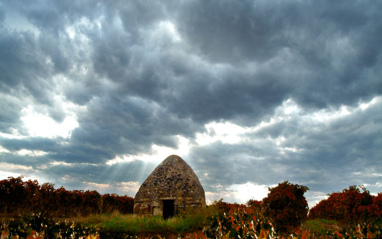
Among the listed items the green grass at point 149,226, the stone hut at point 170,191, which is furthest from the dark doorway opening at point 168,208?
the green grass at point 149,226

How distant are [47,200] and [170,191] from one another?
425 inches

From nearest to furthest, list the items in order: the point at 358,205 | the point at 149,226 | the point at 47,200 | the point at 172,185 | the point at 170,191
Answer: the point at 149,226 < the point at 358,205 < the point at 170,191 < the point at 172,185 < the point at 47,200

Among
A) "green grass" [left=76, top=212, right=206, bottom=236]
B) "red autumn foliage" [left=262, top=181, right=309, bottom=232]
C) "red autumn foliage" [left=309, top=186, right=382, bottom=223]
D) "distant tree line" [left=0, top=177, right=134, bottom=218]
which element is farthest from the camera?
"distant tree line" [left=0, top=177, right=134, bottom=218]

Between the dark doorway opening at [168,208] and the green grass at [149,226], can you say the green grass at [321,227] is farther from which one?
the dark doorway opening at [168,208]

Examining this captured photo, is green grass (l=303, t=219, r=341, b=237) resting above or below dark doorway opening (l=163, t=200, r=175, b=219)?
below

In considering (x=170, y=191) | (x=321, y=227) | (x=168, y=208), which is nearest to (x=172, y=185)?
(x=170, y=191)

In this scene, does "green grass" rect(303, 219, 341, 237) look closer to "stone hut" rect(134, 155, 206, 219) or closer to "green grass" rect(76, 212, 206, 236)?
"green grass" rect(76, 212, 206, 236)

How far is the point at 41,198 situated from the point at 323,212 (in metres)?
28.8

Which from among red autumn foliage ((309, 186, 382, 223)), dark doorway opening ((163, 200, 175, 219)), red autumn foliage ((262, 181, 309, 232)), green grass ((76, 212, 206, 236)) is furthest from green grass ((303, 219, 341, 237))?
dark doorway opening ((163, 200, 175, 219))

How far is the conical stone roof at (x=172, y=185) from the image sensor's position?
64.2 ft

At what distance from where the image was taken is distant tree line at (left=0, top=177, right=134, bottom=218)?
18.8 metres

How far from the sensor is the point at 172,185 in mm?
19859

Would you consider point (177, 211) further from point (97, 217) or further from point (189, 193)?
point (97, 217)

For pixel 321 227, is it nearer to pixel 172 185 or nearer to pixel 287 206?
pixel 287 206
